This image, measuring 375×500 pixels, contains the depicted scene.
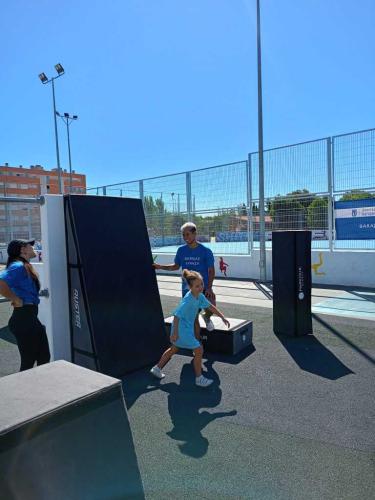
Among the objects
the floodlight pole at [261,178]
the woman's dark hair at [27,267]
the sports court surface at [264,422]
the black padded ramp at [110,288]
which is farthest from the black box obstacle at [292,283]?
the floodlight pole at [261,178]

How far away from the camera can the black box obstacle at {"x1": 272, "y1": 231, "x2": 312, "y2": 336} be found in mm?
6379

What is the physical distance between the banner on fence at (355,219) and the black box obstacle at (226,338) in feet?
20.1

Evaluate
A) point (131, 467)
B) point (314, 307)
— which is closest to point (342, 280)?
point (314, 307)

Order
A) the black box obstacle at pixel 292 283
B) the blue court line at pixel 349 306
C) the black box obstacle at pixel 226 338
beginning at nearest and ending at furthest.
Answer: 1. the black box obstacle at pixel 226 338
2. the black box obstacle at pixel 292 283
3. the blue court line at pixel 349 306

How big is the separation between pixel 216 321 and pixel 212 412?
7.84ft

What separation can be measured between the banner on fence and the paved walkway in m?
1.51

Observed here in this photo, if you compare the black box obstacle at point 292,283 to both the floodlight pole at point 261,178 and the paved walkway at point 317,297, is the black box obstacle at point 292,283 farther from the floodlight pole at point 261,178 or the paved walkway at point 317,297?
the floodlight pole at point 261,178

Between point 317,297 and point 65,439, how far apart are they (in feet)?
27.8

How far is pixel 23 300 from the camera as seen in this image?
13.0 feet

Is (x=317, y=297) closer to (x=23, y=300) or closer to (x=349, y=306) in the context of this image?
(x=349, y=306)

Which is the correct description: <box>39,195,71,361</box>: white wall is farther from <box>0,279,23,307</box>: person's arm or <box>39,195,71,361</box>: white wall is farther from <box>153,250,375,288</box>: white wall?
<box>153,250,375,288</box>: white wall

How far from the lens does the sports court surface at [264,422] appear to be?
8.73 ft

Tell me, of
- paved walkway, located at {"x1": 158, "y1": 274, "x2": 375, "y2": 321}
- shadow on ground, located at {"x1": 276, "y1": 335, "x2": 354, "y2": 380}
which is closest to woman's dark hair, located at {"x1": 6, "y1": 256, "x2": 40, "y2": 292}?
shadow on ground, located at {"x1": 276, "y1": 335, "x2": 354, "y2": 380}

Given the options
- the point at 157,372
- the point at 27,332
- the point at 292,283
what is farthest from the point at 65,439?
the point at 292,283
